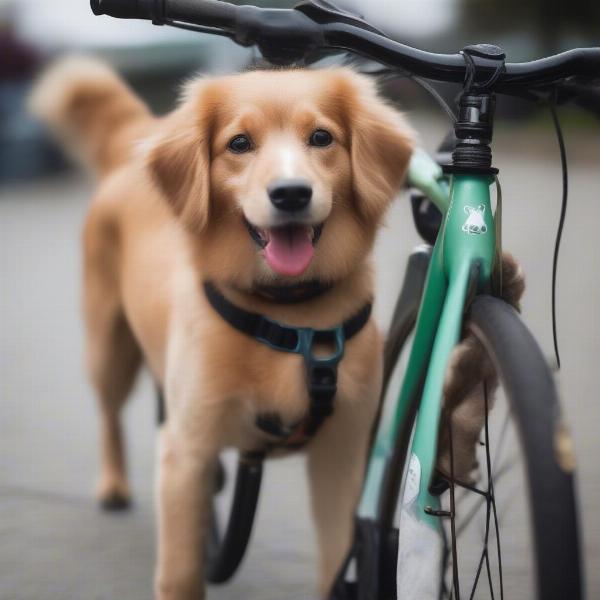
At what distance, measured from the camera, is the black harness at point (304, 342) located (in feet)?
8.43

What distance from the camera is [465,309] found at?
2.06 m

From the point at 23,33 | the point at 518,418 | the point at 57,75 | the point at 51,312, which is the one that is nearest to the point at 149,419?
the point at 57,75

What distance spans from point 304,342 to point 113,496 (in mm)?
1926

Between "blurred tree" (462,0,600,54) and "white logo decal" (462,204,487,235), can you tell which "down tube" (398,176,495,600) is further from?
"blurred tree" (462,0,600,54)

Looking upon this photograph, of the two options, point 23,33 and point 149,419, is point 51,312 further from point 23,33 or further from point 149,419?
point 23,33

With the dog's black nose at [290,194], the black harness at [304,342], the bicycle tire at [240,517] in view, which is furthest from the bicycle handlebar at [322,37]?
the bicycle tire at [240,517]

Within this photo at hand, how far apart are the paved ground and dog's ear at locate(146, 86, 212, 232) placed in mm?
837

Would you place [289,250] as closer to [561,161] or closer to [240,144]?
[240,144]

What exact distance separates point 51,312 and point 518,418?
665 centimetres

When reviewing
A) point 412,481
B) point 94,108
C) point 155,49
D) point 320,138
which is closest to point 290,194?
point 320,138

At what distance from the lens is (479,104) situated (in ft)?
6.76

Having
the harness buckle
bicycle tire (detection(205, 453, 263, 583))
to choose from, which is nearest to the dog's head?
the harness buckle

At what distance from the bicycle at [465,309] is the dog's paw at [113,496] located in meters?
2.05

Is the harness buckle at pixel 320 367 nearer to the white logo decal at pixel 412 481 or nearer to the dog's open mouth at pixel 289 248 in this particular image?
the dog's open mouth at pixel 289 248
